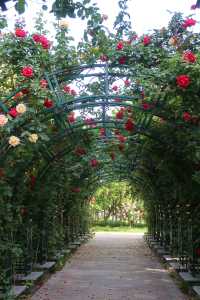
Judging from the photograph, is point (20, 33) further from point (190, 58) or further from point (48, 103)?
point (190, 58)

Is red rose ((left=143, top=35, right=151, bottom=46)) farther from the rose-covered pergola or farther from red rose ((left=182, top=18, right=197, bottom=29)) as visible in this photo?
red rose ((left=182, top=18, right=197, bottom=29))

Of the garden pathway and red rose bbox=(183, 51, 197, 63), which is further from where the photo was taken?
the garden pathway

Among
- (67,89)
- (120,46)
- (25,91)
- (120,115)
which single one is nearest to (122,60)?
(120,46)

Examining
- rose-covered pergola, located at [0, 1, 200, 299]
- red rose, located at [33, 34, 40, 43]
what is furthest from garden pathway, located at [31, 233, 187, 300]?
red rose, located at [33, 34, 40, 43]

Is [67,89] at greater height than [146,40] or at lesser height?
lesser

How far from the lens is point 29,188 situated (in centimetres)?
927

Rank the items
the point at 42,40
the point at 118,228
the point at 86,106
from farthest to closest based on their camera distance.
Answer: the point at 118,228 < the point at 86,106 < the point at 42,40

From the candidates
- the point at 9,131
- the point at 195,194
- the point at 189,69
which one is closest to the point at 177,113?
the point at 189,69

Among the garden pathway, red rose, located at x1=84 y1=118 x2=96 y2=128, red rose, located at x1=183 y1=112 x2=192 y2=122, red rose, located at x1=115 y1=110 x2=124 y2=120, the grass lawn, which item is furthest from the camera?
the grass lawn

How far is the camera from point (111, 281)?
9391 mm

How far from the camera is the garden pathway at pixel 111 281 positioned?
7883 millimetres

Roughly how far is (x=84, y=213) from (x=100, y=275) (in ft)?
35.1

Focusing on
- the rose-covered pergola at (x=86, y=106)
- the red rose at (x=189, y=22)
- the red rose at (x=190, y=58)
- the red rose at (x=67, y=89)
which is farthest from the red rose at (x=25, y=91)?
the red rose at (x=189, y=22)

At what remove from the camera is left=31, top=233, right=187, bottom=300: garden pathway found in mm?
7883
